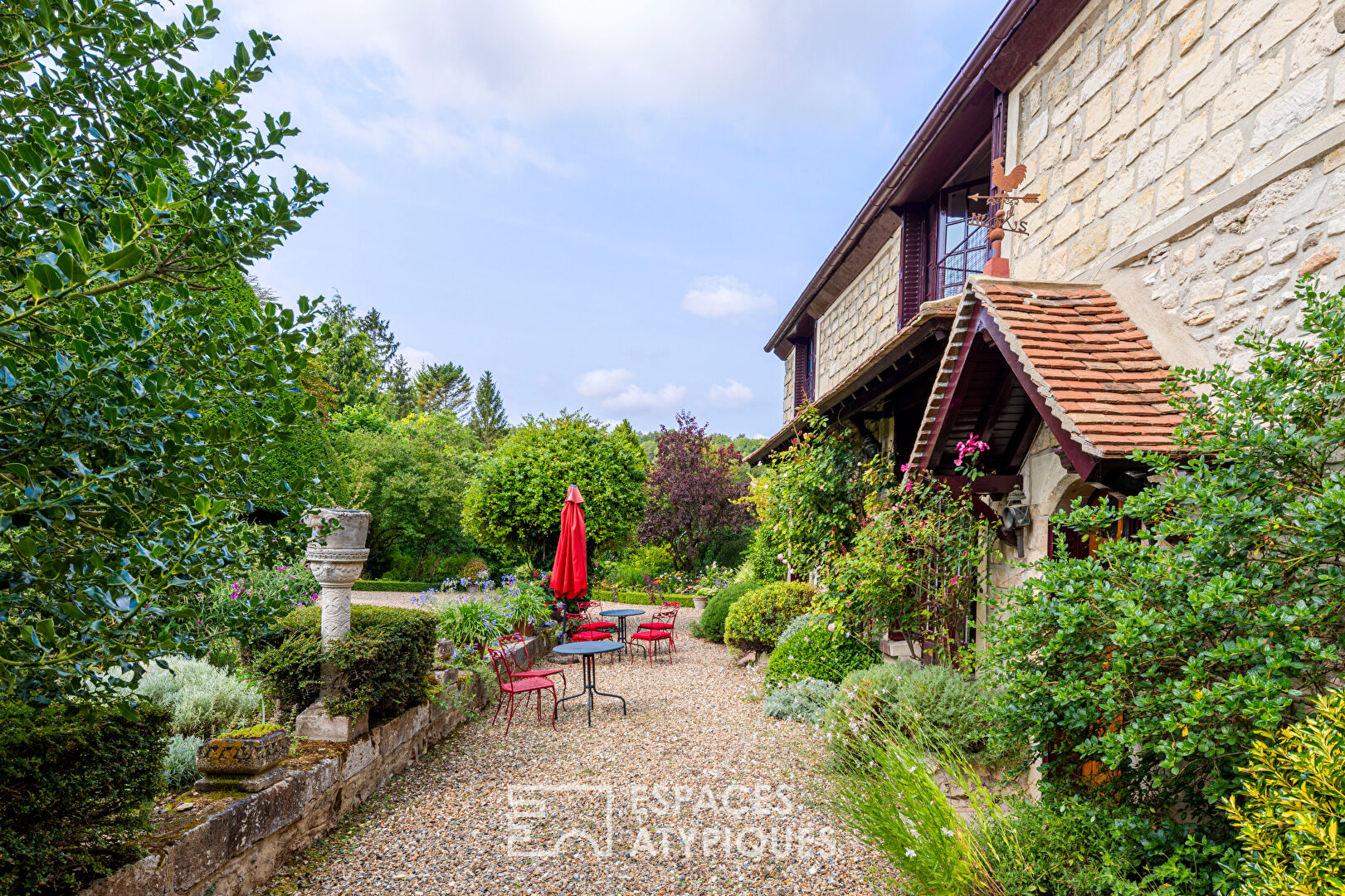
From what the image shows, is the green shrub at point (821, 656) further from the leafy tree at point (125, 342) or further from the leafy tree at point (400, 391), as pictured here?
the leafy tree at point (400, 391)

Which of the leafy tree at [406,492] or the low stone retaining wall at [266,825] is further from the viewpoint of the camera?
the leafy tree at [406,492]

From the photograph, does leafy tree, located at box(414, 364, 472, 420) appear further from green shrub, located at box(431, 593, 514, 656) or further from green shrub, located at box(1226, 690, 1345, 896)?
green shrub, located at box(1226, 690, 1345, 896)

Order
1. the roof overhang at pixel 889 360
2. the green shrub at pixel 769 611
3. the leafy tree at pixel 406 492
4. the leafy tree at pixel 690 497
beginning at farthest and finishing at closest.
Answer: the leafy tree at pixel 406 492 < the leafy tree at pixel 690 497 < the green shrub at pixel 769 611 < the roof overhang at pixel 889 360

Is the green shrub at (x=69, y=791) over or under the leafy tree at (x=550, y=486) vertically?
under

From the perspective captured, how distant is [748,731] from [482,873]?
3.14 meters

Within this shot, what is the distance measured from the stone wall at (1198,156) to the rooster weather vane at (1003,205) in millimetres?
180

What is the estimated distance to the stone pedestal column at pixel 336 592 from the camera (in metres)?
4.44

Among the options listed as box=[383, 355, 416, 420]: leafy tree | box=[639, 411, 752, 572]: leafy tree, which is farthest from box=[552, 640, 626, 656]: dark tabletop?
box=[383, 355, 416, 420]: leafy tree

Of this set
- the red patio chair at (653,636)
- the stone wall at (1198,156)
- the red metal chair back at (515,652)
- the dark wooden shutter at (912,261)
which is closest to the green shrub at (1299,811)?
the stone wall at (1198,156)

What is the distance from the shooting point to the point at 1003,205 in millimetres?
5270

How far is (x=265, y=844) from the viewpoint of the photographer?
354 cm

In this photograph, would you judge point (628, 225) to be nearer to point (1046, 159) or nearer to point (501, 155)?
point (501, 155)

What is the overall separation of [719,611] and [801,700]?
500 centimetres

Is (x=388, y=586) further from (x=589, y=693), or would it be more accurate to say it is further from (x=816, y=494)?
(x=816, y=494)
